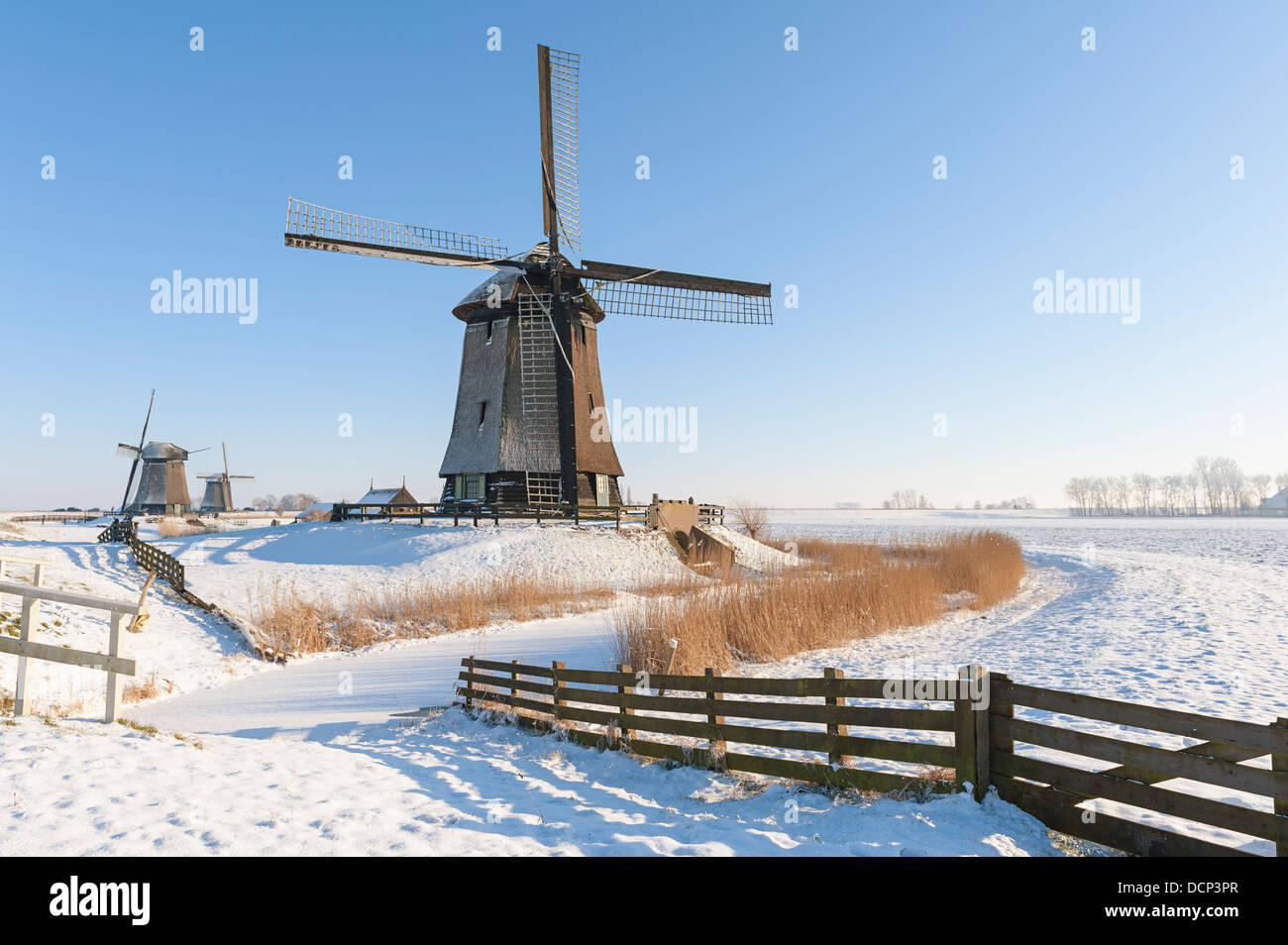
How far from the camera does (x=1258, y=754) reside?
4062 millimetres

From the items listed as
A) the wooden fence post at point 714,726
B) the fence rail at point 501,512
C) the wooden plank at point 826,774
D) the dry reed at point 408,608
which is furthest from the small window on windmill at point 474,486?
the wooden plank at point 826,774

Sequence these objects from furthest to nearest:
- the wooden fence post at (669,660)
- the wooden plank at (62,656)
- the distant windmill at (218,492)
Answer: the distant windmill at (218,492) → the wooden fence post at (669,660) → the wooden plank at (62,656)

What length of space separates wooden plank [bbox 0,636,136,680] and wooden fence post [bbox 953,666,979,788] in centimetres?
771

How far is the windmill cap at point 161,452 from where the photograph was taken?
194ft

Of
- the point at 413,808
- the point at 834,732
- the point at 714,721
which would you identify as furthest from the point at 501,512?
the point at 834,732

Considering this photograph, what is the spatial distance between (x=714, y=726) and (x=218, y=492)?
270ft

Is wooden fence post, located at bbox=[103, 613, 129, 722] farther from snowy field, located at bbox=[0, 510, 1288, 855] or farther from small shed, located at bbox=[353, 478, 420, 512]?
small shed, located at bbox=[353, 478, 420, 512]

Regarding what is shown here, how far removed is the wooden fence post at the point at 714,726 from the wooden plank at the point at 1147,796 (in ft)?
8.27

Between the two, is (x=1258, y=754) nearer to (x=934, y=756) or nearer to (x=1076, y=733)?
(x=1076, y=733)

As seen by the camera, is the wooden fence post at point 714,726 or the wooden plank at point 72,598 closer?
the wooden fence post at point 714,726

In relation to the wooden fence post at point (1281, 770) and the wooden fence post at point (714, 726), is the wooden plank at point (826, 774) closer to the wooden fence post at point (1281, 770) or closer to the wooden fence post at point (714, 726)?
the wooden fence post at point (714, 726)

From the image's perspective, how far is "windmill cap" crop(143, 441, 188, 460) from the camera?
5909 cm
